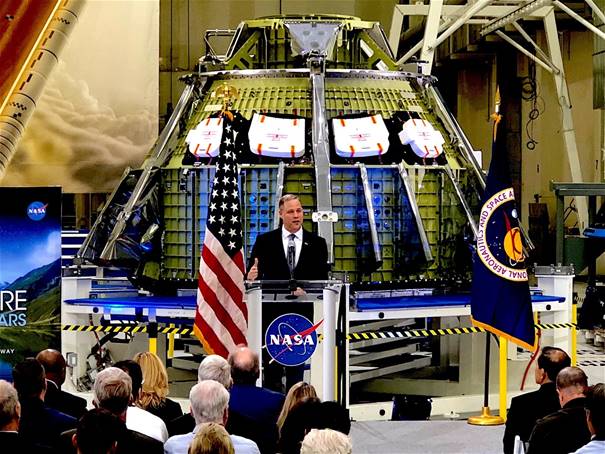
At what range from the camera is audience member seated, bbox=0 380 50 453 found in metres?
6.35

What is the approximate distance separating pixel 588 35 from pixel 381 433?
849 inches

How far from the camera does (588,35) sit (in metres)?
31.5

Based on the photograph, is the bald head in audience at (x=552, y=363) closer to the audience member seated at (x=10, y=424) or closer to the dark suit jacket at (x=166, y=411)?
the dark suit jacket at (x=166, y=411)

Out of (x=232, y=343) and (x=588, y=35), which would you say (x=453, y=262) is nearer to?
(x=232, y=343)

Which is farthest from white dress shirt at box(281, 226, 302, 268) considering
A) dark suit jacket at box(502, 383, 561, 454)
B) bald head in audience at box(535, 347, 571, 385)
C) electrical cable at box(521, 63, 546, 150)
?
electrical cable at box(521, 63, 546, 150)

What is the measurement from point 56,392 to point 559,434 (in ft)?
9.59

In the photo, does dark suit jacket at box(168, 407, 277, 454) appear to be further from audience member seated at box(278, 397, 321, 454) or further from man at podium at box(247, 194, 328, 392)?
man at podium at box(247, 194, 328, 392)

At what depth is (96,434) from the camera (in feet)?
19.2

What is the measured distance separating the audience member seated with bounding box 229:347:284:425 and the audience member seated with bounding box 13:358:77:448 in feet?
3.40

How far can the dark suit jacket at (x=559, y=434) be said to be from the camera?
7.30 m

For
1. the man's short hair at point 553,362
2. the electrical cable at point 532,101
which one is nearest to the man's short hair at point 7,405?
the man's short hair at point 553,362

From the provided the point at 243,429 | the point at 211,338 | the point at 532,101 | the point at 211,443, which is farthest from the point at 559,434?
the point at 532,101

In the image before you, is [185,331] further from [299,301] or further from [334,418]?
[334,418]

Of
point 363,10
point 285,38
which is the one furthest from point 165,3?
point 285,38
